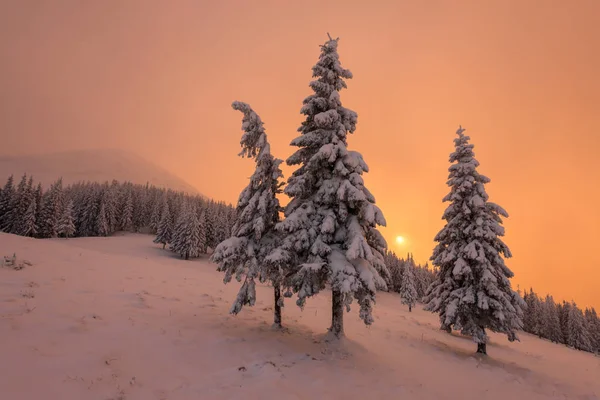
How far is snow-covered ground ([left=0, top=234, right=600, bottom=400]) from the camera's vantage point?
773cm

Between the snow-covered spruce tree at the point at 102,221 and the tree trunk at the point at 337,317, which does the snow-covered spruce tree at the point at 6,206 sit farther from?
the tree trunk at the point at 337,317

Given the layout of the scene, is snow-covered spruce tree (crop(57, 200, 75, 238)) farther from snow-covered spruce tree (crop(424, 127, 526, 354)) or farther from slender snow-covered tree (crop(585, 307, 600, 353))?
slender snow-covered tree (crop(585, 307, 600, 353))

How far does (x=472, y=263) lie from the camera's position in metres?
18.1

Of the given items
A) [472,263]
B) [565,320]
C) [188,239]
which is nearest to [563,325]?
[565,320]

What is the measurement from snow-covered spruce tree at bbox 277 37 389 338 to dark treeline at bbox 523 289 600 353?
8608 cm

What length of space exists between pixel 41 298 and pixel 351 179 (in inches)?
578

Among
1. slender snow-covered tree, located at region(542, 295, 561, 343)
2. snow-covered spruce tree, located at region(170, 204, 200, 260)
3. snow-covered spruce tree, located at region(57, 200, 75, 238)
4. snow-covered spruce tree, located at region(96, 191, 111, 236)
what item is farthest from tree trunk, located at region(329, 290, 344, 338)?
slender snow-covered tree, located at region(542, 295, 561, 343)

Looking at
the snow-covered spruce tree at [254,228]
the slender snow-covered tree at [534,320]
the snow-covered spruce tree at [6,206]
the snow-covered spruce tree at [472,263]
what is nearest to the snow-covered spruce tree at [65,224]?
the snow-covered spruce tree at [6,206]

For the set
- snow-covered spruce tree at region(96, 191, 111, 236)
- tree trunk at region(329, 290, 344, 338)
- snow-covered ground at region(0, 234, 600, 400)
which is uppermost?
snow-covered spruce tree at region(96, 191, 111, 236)

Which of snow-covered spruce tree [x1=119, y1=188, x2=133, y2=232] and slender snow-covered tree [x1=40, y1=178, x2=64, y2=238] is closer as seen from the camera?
slender snow-covered tree [x1=40, y1=178, x2=64, y2=238]

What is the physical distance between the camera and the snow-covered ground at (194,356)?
7.73 metres

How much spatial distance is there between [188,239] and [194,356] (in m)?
59.6

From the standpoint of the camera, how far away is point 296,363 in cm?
1009

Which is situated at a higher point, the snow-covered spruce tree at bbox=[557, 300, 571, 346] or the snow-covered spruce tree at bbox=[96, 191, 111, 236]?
the snow-covered spruce tree at bbox=[96, 191, 111, 236]
